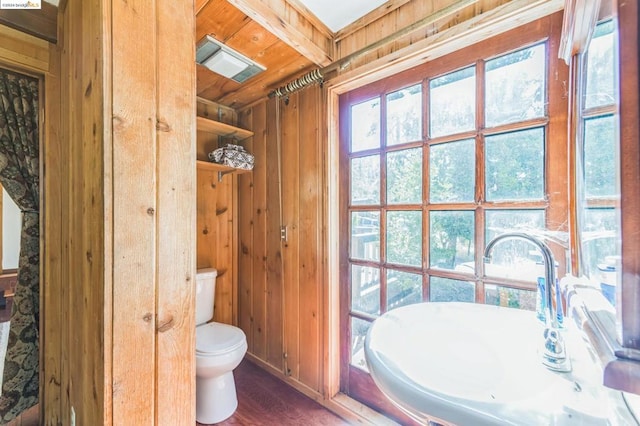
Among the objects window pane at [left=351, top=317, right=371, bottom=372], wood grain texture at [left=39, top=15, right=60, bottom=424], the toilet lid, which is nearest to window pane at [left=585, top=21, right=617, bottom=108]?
window pane at [left=351, top=317, right=371, bottom=372]

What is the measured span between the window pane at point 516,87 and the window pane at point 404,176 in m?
0.34

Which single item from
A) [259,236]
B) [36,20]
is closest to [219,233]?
[259,236]

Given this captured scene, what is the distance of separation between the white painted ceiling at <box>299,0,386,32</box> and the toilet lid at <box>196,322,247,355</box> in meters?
1.87

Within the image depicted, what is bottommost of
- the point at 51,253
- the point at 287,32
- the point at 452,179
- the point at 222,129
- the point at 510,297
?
the point at 510,297

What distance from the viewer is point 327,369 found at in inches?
59.9

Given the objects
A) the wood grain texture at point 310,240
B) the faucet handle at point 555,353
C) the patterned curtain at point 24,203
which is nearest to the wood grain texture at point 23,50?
the patterned curtain at point 24,203

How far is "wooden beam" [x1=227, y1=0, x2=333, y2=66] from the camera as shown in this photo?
114 cm

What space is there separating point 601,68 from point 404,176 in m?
0.81

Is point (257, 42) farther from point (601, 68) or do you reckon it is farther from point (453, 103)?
point (601, 68)

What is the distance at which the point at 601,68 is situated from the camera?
560 mm

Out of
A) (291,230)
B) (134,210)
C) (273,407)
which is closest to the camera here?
(134,210)

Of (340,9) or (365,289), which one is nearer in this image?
(340,9)

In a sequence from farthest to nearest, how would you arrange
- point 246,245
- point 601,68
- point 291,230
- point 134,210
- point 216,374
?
point 246,245, point 291,230, point 216,374, point 134,210, point 601,68

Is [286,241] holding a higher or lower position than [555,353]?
higher
